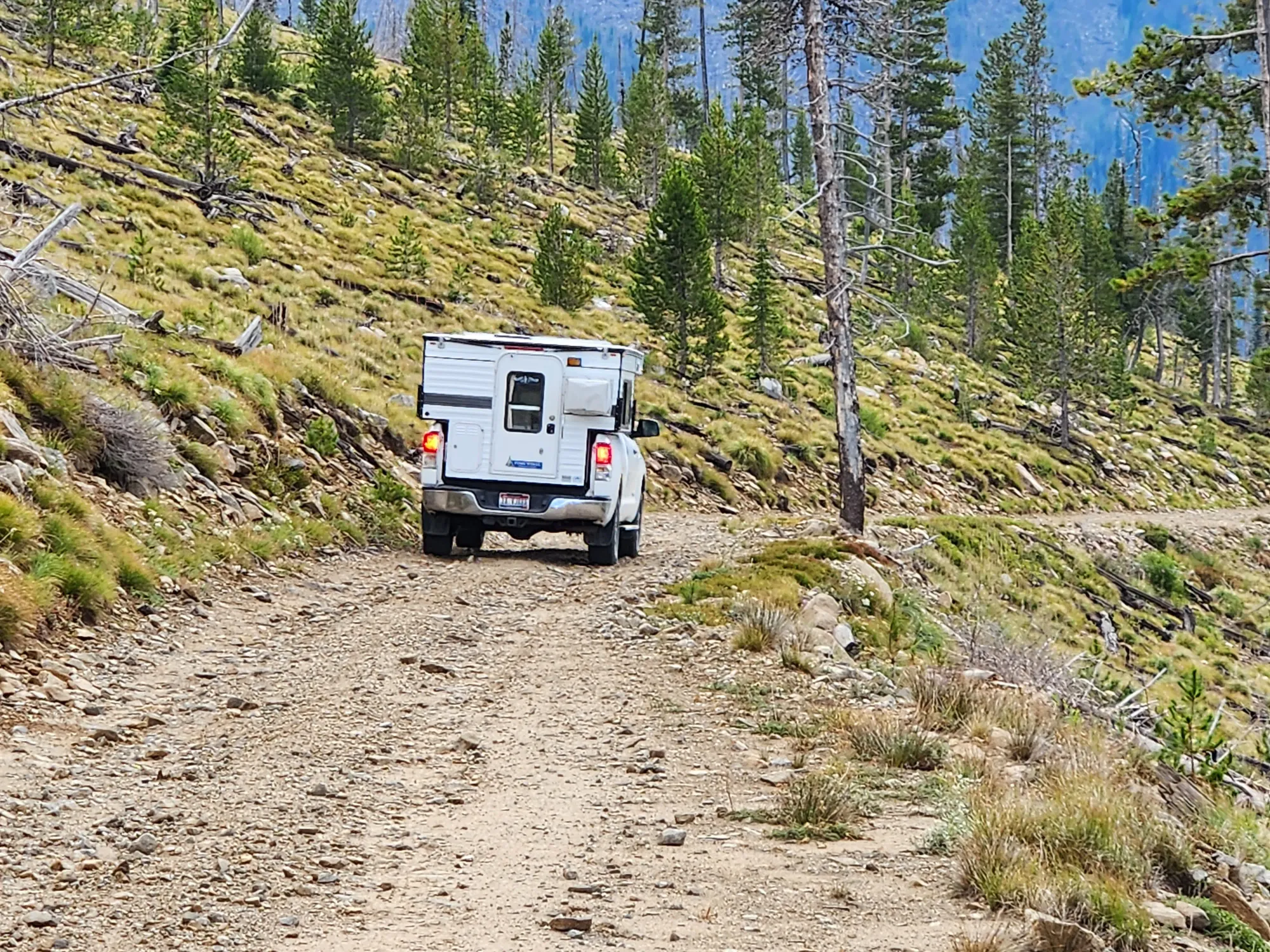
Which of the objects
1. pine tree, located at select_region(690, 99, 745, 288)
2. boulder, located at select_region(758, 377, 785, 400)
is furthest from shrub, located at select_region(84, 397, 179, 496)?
pine tree, located at select_region(690, 99, 745, 288)

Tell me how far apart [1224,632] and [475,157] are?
134 feet

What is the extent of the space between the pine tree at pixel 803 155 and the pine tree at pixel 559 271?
152 feet

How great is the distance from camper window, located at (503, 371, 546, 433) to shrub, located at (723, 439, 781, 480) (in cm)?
1451

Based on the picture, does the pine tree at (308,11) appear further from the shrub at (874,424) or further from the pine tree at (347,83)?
the shrub at (874,424)

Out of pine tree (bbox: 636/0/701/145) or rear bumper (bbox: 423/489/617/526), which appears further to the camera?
pine tree (bbox: 636/0/701/145)

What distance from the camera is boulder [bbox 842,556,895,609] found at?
38.2 feet

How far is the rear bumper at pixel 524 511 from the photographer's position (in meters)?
13.6

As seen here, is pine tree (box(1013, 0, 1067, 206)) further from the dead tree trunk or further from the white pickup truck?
the white pickup truck

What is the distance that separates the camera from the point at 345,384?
1892 centimetres

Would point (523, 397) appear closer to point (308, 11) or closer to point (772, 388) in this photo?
point (772, 388)

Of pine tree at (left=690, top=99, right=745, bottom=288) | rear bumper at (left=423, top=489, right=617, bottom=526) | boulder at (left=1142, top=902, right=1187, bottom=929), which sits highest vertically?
pine tree at (left=690, top=99, right=745, bottom=288)

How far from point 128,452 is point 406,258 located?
2367 centimetres

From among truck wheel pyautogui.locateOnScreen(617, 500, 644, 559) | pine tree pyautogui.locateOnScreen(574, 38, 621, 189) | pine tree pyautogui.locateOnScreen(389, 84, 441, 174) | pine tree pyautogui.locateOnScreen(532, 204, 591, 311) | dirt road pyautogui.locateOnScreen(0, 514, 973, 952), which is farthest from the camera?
pine tree pyautogui.locateOnScreen(574, 38, 621, 189)

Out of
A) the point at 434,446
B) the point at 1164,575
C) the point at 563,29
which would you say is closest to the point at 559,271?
the point at 1164,575
